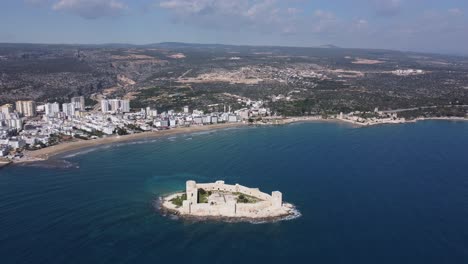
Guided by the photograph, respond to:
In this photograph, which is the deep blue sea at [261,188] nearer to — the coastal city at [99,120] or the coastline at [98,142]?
the coastline at [98,142]

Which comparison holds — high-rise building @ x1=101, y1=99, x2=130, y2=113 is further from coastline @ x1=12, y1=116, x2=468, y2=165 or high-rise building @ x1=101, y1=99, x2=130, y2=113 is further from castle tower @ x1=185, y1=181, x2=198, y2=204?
castle tower @ x1=185, y1=181, x2=198, y2=204

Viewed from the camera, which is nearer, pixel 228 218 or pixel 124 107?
pixel 228 218

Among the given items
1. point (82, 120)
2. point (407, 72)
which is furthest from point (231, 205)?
point (407, 72)

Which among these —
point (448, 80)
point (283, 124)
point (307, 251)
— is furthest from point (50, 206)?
point (448, 80)

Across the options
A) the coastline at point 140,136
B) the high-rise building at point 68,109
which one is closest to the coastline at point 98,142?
the coastline at point 140,136

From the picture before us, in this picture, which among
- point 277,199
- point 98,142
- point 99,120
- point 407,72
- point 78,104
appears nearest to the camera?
point 277,199

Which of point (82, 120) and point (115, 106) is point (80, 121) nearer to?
point (82, 120)

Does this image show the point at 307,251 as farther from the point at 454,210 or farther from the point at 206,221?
the point at 454,210
